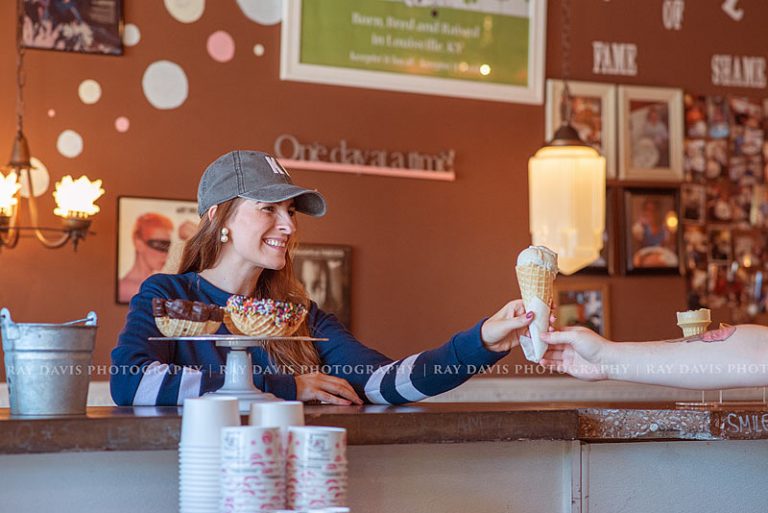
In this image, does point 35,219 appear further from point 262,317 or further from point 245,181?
point 262,317

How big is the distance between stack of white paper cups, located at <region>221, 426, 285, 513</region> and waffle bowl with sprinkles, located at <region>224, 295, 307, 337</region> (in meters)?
0.77

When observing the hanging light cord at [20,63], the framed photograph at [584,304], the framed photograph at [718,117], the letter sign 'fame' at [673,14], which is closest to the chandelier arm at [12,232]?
the hanging light cord at [20,63]

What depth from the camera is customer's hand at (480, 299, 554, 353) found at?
2326 mm

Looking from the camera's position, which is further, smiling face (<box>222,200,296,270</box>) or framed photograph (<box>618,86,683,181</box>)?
framed photograph (<box>618,86,683,181</box>)

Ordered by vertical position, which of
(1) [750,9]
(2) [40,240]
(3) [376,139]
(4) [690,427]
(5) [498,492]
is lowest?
(5) [498,492]

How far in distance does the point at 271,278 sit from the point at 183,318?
684 millimetres

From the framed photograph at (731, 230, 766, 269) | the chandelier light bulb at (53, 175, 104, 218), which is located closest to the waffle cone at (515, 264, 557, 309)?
the chandelier light bulb at (53, 175, 104, 218)

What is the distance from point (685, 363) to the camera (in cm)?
213

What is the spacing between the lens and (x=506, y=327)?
2326 mm

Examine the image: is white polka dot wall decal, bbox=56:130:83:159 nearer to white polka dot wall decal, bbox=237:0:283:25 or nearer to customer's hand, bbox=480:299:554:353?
white polka dot wall decal, bbox=237:0:283:25

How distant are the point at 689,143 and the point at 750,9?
3.08 ft

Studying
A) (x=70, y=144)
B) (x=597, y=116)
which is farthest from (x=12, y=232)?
(x=597, y=116)

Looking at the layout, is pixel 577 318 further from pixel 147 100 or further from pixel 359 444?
pixel 359 444

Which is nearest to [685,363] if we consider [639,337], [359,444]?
[359,444]
